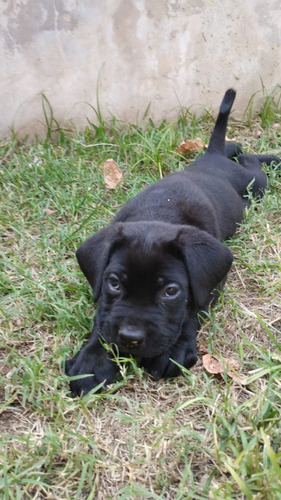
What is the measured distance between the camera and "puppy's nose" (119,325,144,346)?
266 centimetres

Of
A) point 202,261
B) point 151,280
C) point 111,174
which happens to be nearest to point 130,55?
point 111,174

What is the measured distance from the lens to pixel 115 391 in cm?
288

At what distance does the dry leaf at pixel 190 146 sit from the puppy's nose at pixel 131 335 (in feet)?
9.51

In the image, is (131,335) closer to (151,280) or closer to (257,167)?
(151,280)

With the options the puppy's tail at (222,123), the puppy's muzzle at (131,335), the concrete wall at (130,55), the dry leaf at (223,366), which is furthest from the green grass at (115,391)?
the concrete wall at (130,55)

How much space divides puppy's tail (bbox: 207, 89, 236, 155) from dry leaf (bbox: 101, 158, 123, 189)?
31.6 inches

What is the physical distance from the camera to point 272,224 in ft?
14.4

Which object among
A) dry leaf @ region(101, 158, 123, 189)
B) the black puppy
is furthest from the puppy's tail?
the black puppy

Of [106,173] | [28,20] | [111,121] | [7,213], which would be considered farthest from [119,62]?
[7,213]

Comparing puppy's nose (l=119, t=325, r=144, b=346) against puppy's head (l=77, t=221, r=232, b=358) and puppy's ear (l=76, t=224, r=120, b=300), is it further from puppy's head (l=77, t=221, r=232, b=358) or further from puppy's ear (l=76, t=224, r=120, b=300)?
puppy's ear (l=76, t=224, r=120, b=300)

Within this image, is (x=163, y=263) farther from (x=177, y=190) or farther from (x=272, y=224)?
(x=272, y=224)

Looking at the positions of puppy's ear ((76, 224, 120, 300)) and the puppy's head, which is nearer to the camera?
the puppy's head

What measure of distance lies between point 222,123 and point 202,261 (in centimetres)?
229

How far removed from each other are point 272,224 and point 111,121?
209 centimetres
